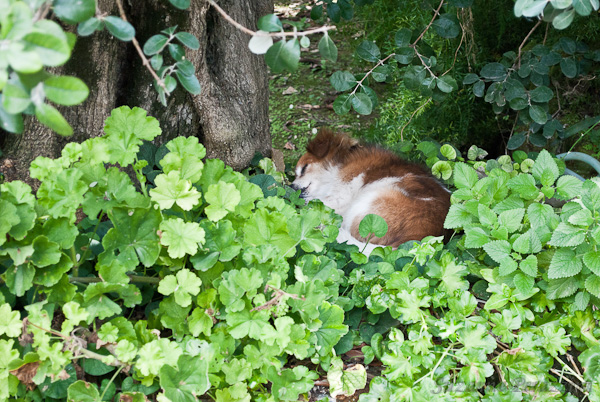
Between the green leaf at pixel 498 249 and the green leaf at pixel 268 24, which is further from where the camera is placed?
the green leaf at pixel 498 249

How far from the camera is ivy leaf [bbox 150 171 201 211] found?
5.38ft

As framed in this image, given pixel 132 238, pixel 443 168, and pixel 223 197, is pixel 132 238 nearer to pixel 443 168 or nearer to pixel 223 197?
pixel 223 197

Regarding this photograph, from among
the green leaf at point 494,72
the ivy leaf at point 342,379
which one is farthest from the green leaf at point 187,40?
the green leaf at point 494,72

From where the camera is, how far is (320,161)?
11.7 ft

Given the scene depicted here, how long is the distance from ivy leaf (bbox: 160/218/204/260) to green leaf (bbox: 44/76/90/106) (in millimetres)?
614

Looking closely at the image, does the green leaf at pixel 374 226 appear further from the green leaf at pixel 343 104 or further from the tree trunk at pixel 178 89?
the tree trunk at pixel 178 89

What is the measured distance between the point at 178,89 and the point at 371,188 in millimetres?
1284

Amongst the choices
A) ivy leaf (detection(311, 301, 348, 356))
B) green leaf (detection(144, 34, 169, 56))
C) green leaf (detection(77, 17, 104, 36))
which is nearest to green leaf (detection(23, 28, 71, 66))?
green leaf (detection(77, 17, 104, 36))

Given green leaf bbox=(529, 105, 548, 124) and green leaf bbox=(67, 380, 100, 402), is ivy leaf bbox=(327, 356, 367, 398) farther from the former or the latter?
green leaf bbox=(529, 105, 548, 124)

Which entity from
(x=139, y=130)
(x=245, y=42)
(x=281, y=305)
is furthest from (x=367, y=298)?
(x=245, y=42)

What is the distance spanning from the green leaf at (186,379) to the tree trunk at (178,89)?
1233 mm

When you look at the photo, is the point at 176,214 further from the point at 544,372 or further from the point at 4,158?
the point at 544,372

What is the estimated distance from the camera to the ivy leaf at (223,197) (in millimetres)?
1734

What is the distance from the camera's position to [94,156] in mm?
1748
